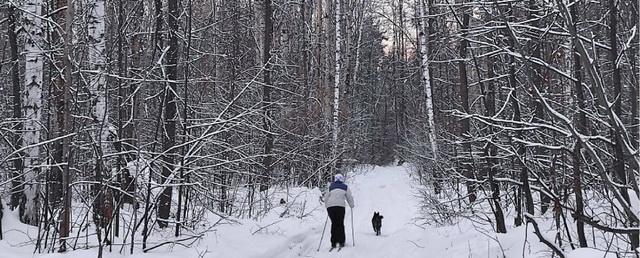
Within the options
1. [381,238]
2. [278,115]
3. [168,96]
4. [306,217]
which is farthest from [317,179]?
[168,96]

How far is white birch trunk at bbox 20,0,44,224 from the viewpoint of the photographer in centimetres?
827

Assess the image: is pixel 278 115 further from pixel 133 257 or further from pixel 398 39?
pixel 398 39

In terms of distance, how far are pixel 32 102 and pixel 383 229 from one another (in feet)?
29.1

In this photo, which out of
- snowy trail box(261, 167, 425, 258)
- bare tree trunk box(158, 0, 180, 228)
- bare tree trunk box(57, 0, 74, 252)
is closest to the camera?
bare tree trunk box(57, 0, 74, 252)

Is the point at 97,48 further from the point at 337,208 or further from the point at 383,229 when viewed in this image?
the point at 383,229

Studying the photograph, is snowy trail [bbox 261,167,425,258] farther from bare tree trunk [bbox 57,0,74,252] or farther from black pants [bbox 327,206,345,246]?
bare tree trunk [bbox 57,0,74,252]

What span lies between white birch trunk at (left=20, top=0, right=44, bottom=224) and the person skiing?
17.7 feet

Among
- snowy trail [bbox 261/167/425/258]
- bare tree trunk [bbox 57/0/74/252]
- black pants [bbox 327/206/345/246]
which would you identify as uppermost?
bare tree trunk [bbox 57/0/74/252]

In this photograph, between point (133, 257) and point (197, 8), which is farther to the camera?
point (197, 8)

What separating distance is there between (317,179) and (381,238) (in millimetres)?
7582

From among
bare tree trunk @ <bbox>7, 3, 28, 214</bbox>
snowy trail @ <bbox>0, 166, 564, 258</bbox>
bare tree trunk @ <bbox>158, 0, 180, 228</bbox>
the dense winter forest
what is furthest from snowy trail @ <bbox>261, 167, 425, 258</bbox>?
bare tree trunk @ <bbox>7, 3, 28, 214</bbox>

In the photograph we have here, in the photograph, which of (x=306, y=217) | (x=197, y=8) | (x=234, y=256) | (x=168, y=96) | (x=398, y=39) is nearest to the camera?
(x=234, y=256)

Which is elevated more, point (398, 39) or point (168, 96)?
point (398, 39)

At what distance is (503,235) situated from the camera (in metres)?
8.10
